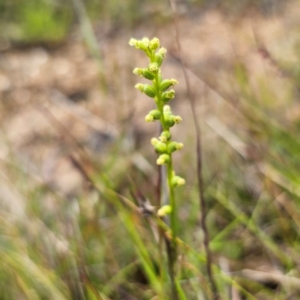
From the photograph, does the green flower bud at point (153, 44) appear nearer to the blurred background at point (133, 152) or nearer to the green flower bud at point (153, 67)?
the green flower bud at point (153, 67)

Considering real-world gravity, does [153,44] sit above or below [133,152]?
above

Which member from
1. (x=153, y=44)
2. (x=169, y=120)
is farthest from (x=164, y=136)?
(x=153, y=44)

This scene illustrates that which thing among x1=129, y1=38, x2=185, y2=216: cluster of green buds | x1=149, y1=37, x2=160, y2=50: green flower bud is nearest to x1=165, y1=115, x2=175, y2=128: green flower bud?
x1=129, y1=38, x2=185, y2=216: cluster of green buds

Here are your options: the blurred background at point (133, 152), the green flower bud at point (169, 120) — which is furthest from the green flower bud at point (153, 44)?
the blurred background at point (133, 152)

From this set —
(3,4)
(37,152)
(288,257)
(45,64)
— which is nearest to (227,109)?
(288,257)

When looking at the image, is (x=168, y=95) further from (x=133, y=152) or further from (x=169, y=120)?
(x=133, y=152)

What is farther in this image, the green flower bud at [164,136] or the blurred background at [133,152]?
the blurred background at [133,152]

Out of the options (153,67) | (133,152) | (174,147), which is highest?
(153,67)

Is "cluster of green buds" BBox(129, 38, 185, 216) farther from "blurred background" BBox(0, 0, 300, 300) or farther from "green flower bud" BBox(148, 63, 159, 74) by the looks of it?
"blurred background" BBox(0, 0, 300, 300)
